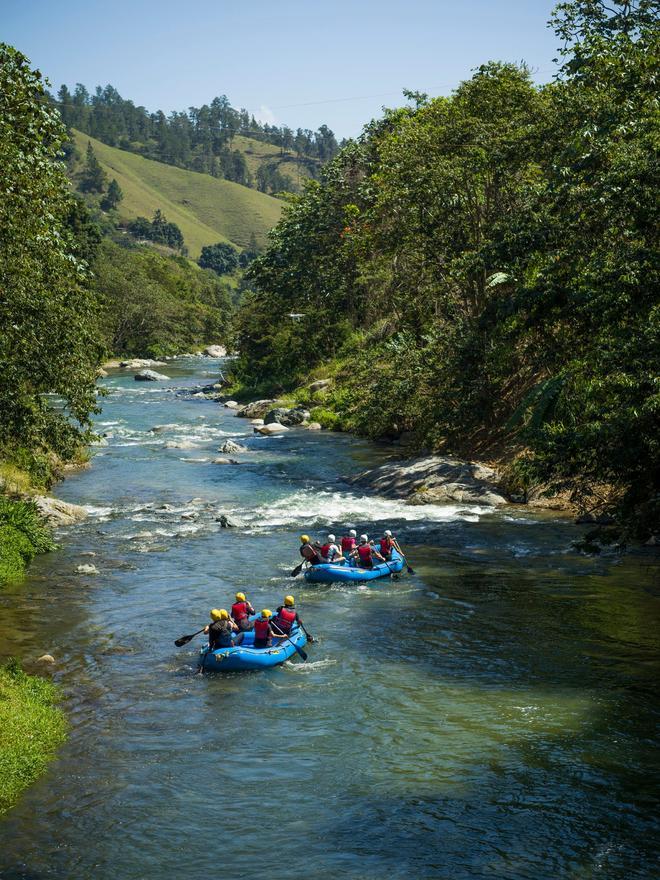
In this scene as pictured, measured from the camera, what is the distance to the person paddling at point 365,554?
24016 mm

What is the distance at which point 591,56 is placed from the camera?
27.0m

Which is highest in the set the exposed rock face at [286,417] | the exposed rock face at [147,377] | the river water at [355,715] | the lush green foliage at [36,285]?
the lush green foliage at [36,285]

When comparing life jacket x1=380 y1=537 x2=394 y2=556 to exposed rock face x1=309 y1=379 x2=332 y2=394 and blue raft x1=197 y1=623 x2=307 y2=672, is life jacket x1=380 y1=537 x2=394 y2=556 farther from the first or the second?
exposed rock face x1=309 y1=379 x2=332 y2=394

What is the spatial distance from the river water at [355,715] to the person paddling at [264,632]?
0.75 m

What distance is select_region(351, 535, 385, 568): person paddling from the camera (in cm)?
2402

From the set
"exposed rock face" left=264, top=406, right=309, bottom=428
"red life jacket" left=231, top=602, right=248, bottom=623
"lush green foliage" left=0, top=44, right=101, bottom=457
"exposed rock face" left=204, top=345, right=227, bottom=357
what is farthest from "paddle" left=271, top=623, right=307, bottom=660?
"exposed rock face" left=204, top=345, right=227, bottom=357

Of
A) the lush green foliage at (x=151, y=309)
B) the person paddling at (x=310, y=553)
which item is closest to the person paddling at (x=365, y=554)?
the person paddling at (x=310, y=553)

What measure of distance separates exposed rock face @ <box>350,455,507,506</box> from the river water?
3906 millimetres

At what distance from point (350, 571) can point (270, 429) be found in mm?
28428

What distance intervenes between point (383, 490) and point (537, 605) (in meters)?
13.8

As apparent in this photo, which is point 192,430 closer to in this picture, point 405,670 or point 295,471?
point 295,471

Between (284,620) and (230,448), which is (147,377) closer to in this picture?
(230,448)

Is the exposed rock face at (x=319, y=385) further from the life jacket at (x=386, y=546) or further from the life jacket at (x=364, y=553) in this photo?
the life jacket at (x=364, y=553)

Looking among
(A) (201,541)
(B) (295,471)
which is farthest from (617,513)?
(B) (295,471)
